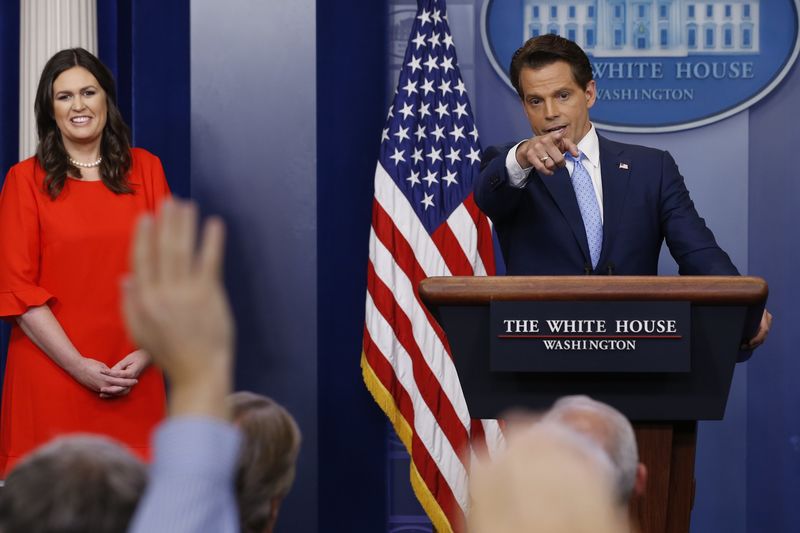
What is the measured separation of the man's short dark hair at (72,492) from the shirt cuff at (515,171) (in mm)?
1715

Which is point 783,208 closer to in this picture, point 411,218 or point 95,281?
point 411,218

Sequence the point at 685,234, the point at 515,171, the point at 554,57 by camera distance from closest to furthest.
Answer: the point at 515,171 < the point at 685,234 < the point at 554,57

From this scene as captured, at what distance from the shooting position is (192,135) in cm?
460

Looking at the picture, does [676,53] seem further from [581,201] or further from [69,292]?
[69,292]

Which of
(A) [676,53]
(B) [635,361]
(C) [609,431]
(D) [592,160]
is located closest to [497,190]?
(D) [592,160]

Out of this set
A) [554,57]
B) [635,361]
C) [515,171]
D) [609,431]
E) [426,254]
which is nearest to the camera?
[609,431]

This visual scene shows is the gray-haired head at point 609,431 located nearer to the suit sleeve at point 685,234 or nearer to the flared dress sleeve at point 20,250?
the suit sleeve at point 685,234

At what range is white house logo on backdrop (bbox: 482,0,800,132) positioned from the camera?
504 centimetres

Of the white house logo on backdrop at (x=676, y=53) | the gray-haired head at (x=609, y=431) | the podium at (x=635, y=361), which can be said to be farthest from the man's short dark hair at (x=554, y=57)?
the white house logo on backdrop at (x=676, y=53)

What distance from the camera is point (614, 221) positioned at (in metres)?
3.00

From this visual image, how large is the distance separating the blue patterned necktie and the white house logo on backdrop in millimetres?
2015

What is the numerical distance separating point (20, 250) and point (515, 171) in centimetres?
175

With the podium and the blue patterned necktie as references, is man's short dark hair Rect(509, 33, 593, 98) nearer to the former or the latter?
the blue patterned necktie

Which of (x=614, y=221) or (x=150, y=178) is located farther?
(x=150, y=178)
